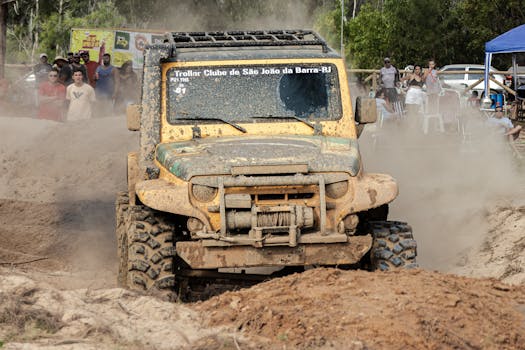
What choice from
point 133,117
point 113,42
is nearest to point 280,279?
point 133,117

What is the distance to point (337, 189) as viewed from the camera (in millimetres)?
6930

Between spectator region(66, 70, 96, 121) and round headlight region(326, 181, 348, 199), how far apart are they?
371 inches

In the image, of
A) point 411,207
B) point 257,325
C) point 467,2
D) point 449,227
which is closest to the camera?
point 257,325

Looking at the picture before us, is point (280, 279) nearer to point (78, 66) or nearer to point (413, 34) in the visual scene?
point (78, 66)

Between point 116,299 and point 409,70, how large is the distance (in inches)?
769

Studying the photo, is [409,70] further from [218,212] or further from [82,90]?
[218,212]

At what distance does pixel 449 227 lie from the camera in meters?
11.3

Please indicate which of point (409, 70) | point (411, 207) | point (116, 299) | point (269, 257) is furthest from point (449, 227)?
point (409, 70)

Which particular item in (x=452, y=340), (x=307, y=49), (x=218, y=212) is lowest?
(x=452, y=340)

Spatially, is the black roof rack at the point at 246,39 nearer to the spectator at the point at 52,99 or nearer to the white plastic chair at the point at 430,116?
the spectator at the point at 52,99

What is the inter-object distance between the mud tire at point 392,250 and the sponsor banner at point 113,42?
18.4 metres

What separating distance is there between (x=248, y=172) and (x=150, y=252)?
0.91 metres

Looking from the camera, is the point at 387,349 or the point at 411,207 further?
the point at 411,207

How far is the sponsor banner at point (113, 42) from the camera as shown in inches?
992
